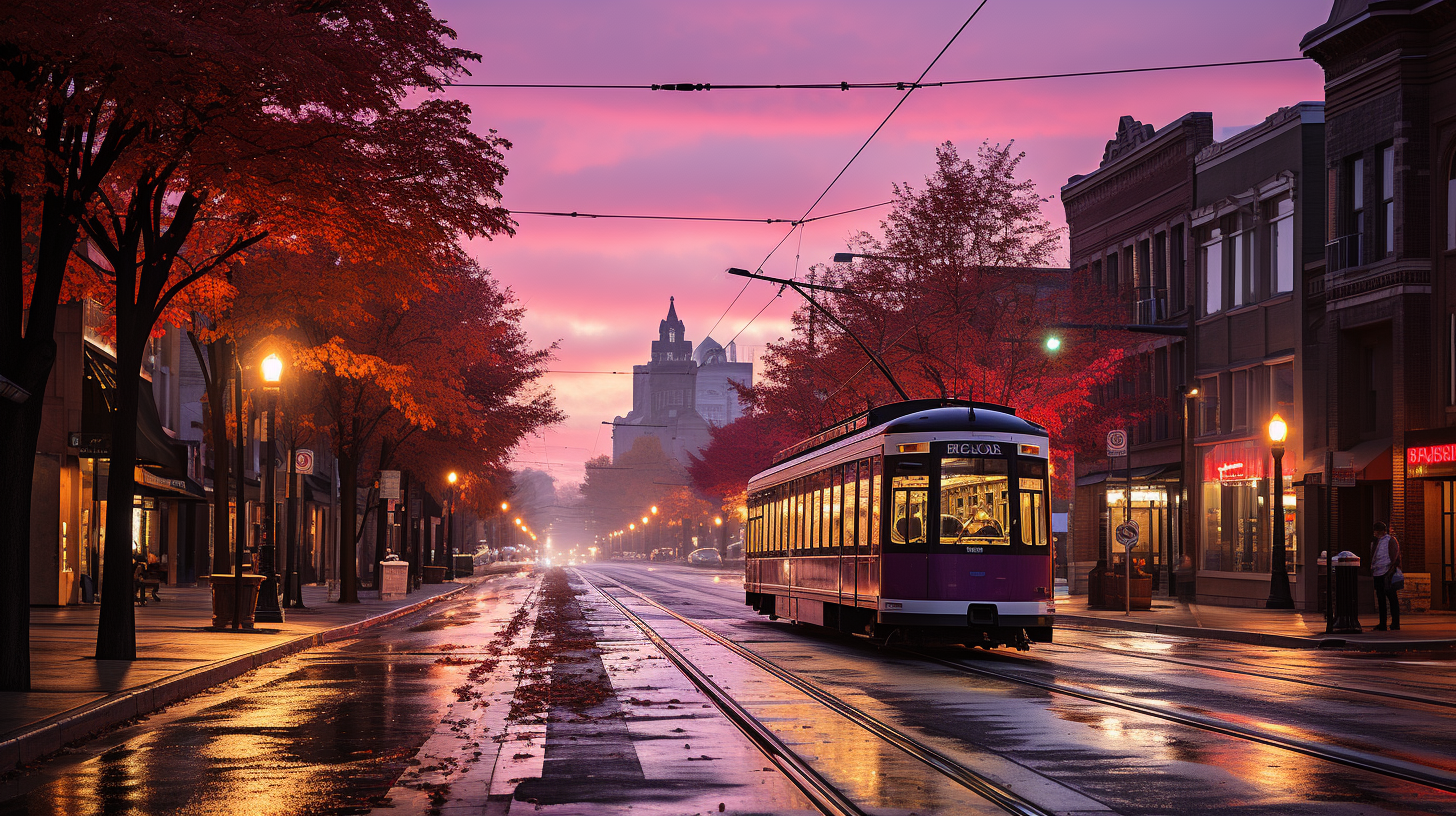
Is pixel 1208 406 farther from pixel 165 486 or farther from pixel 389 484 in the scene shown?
pixel 165 486

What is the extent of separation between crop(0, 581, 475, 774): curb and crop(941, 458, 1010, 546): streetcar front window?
31.4 feet

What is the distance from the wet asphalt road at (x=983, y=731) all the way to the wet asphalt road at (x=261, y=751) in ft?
0.09

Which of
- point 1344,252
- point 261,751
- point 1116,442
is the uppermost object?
point 1344,252

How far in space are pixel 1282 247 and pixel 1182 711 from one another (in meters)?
28.0

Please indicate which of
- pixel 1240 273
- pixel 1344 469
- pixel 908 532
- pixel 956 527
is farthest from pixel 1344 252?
pixel 908 532

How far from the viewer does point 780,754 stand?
11.0 metres

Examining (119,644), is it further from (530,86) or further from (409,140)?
(530,86)

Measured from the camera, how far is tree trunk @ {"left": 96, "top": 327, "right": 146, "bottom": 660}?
59.3 ft

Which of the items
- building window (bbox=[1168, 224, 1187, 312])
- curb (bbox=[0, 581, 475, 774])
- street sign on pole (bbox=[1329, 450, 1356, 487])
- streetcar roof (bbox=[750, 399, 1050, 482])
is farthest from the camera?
building window (bbox=[1168, 224, 1187, 312])

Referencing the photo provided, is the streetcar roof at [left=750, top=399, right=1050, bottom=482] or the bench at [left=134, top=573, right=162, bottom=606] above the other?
the streetcar roof at [left=750, top=399, right=1050, bottom=482]

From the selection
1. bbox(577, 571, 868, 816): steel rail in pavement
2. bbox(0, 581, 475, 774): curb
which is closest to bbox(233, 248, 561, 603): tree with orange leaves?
bbox(0, 581, 475, 774): curb

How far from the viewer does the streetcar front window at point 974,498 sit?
21078 mm

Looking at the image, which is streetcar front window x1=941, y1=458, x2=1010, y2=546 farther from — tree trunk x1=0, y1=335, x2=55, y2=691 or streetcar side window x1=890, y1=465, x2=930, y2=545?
tree trunk x1=0, y1=335, x2=55, y2=691

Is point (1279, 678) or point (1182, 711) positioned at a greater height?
point (1182, 711)
